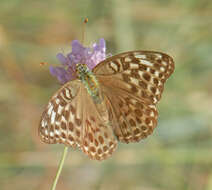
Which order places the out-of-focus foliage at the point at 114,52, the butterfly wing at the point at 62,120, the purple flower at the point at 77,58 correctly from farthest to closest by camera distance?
the out-of-focus foliage at the point at 114,52
the purple flower at the point at 77,58
the butterfly wing at the point at 62,120

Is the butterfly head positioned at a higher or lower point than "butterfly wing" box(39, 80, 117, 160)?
higher

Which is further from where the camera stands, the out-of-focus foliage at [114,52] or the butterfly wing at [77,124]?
the out-of-focus foliage at [114,52]

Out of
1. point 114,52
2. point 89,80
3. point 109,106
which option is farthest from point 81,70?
point 114,52

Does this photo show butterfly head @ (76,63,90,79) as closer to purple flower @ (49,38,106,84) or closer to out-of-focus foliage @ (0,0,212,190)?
purple flower @ (49,38,106,84)

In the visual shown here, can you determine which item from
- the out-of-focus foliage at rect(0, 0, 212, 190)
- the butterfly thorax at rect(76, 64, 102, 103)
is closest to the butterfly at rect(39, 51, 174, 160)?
the butterfly thorax at rect(76, 64, 102, 103)

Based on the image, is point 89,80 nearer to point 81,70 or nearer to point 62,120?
point 81,70

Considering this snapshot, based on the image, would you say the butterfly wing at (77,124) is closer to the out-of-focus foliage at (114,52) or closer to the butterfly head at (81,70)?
the butterfly head at (81,70)

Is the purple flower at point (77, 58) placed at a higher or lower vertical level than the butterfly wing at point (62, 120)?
higher

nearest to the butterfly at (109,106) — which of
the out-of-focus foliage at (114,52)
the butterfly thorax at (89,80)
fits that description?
the butterfly thorax at (89,80)

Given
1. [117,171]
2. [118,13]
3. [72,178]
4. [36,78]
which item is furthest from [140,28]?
[72,178]

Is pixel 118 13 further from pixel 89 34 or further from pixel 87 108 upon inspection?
pixel 87 108
